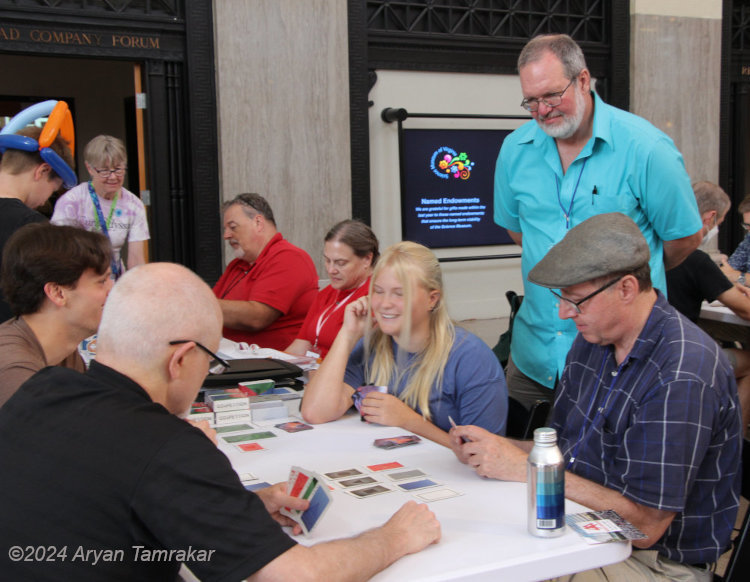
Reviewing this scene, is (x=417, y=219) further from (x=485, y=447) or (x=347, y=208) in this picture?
(x=485, y=447)

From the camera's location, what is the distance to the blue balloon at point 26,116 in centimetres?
341

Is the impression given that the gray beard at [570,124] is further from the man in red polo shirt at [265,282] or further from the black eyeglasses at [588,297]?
the man in red polo shirt at [265,282]

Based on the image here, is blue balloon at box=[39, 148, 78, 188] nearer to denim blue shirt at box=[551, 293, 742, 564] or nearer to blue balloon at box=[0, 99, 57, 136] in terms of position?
blue balloon at box=[0, 99, 57, 136]

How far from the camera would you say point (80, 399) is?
1395 millimetres

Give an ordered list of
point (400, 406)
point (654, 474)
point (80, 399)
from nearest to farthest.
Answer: point (80, 399)
point (654, 474)
point (400, 406)

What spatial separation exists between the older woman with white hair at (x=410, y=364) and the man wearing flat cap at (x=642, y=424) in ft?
1.56

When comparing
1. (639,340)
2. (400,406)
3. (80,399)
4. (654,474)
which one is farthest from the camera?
(400,406)

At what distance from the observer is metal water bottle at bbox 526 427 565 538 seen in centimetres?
161

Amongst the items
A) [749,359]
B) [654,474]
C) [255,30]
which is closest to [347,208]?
[255,30]

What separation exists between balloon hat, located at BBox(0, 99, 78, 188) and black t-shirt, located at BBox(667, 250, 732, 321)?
3051 mm

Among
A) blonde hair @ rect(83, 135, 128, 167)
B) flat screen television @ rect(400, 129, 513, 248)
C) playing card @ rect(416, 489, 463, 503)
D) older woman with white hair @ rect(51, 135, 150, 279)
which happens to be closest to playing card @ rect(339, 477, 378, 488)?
playing card @ rect(416, 489, 463, 503)

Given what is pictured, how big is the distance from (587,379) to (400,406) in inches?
25.6

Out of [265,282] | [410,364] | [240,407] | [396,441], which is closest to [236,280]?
[265,282]

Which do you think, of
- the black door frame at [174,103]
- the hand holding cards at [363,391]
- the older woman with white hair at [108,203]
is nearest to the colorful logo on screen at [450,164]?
the black door frame at [174,103]
